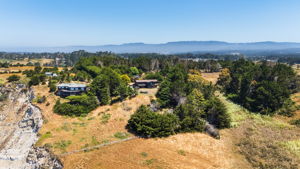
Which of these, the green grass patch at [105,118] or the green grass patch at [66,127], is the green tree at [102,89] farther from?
the green grass patch at [66,127]

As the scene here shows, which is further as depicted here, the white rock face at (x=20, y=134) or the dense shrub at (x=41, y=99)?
the dense shrub at (x=41, y=99)

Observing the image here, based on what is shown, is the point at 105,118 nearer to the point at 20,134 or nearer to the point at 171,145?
the point at 171,145

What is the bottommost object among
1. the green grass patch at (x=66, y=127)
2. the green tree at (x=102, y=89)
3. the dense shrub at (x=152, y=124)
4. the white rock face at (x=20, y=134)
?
the white rock face at (x=20, y=134)

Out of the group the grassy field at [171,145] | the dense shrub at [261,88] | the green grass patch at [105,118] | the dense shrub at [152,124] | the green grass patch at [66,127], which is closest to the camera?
the grassy field at [171,145]

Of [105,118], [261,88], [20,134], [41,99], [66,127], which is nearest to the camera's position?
[66,127]

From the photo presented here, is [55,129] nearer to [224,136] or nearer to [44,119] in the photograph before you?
[44,119]

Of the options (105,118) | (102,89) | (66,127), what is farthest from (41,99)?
(105,118)

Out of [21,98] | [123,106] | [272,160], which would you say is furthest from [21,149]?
[272,160]

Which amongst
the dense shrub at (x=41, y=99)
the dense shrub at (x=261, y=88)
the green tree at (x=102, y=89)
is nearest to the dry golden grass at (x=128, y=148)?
the green tree at (x=102, y=89)
